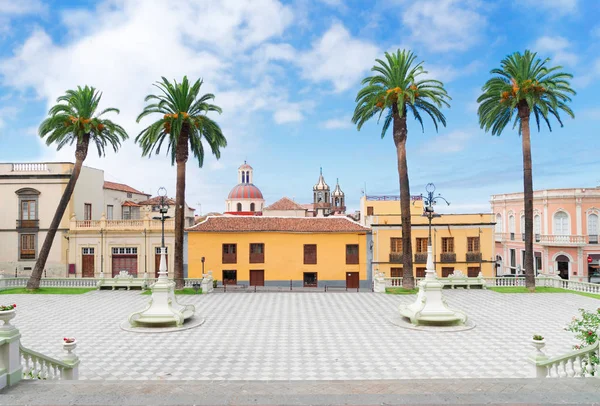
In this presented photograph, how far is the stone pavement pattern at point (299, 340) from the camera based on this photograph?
1172 centimetres

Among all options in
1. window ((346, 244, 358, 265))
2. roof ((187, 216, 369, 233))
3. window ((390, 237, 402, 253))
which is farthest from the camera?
window ((390, 237, 402, 253))

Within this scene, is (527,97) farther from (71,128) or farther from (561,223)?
(71,128)

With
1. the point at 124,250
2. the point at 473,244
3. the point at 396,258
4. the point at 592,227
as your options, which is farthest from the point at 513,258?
the point at 124,250

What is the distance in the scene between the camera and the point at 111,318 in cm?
1888

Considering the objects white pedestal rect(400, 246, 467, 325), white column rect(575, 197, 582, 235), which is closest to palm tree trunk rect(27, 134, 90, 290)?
white pedestal rect(400, 246, 467, 325)

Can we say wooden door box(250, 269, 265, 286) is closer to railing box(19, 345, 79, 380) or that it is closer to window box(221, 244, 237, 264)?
window box(221, 244, 237, 264)

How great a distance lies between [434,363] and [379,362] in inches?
65.6

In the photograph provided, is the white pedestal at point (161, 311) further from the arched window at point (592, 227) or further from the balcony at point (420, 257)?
the arched window at point (592, 227)

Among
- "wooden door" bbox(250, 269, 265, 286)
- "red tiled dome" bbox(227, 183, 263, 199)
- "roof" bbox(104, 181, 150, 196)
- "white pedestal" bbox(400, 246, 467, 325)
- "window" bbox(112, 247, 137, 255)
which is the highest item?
"red tiled dome" bbox(227, 183, 263, 199)

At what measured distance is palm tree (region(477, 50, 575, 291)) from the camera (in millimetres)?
25977

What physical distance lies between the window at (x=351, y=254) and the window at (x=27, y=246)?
89.8 ft

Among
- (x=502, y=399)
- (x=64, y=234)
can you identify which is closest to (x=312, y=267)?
(x=64, y=234)

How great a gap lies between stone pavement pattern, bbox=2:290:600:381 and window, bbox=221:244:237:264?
10742 mm

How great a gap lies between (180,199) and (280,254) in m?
10.9
